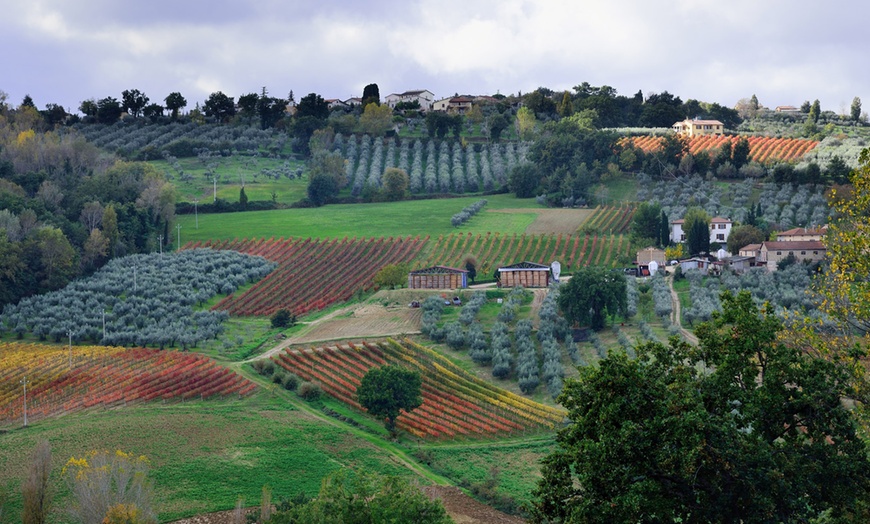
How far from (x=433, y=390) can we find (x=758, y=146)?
83437 millimetres

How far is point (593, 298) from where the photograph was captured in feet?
231

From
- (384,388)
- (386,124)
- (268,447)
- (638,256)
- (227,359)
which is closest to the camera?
(268,447)

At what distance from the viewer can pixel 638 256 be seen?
88.4m

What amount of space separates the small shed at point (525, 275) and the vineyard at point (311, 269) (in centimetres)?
1065

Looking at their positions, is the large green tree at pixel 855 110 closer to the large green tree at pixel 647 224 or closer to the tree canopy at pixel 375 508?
the large green tree at pixel 647 224

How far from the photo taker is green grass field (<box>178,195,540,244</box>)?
10094 centimetres

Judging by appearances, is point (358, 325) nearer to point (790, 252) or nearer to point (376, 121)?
point (790, 252)

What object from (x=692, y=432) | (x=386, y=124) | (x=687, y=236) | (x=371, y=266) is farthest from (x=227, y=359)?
(x=386, y=124)

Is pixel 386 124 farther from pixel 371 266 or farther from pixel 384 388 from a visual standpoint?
pixel 384 388

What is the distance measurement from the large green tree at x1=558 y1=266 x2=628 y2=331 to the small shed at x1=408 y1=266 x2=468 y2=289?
1327cm

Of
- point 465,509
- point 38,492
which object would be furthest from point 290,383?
point 38,492

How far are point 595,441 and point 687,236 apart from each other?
69.6 m

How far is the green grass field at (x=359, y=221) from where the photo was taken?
3974 inches

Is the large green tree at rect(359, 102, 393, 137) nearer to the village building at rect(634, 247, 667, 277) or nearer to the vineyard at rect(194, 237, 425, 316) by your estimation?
the vineyard at rect(194, 237, 425, 316)
